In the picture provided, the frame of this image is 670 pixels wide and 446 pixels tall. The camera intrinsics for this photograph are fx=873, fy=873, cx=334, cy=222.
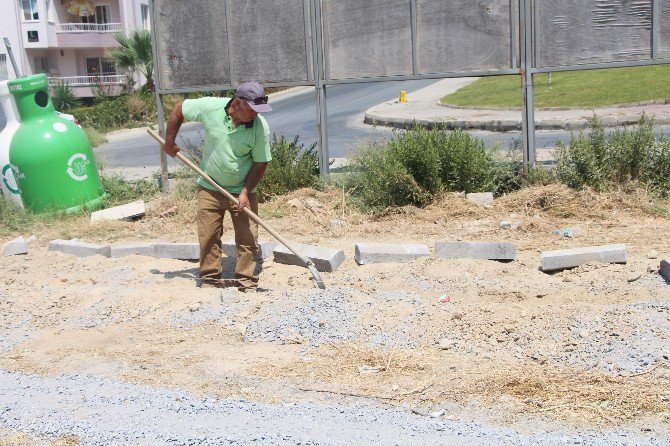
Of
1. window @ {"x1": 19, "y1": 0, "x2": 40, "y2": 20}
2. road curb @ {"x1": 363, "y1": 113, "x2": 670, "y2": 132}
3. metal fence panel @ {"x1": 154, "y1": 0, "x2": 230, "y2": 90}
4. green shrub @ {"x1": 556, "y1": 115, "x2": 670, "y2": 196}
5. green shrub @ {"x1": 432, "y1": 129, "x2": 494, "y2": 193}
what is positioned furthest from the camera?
window @ {"x1": 19, "y1": 0, "x2": 40, "y2": 20}

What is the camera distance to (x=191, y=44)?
11.0m

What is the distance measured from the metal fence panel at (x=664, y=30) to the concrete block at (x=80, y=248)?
613cm

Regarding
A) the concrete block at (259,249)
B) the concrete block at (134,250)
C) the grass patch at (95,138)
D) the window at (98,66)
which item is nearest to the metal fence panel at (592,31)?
the concrete block at (259,249)

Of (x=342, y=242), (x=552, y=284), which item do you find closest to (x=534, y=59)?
(x=342, y=242)

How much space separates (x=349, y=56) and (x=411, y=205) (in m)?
2.18

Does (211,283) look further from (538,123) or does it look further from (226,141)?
(538,123)

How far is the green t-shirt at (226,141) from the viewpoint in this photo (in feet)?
22.5

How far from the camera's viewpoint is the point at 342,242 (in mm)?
8477

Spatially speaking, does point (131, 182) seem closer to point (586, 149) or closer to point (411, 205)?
point (411, 205)

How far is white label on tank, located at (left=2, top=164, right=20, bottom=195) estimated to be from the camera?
33.8ft

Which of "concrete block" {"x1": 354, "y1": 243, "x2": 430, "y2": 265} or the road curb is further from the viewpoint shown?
the road curb

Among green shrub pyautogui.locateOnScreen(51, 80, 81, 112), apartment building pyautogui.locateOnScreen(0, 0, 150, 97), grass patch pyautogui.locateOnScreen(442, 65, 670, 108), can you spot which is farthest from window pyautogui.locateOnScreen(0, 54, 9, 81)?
grass patch pyautogui.locateOnScreen(442, 65, 670, 108)

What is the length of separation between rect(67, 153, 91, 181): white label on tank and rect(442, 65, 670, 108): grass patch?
11.9 meters

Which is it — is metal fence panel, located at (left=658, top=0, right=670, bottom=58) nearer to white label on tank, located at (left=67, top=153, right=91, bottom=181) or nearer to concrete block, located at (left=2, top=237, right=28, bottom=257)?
white label on tank, located at (left=67, top=153, right=91, bottom=181)
